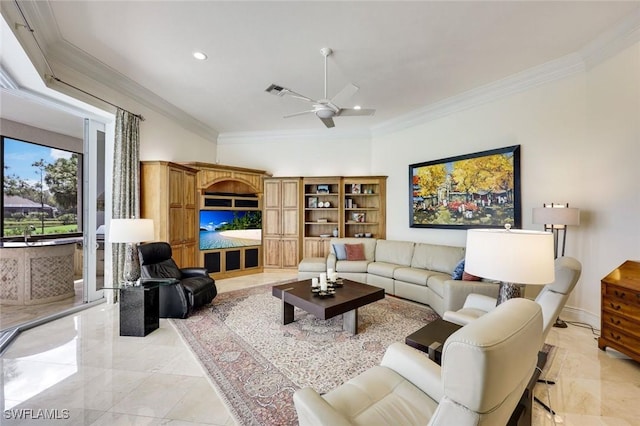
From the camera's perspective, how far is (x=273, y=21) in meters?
2.75

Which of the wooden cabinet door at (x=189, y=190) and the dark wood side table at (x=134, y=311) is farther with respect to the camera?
the wooden cabinet door at (x=189, y=190)

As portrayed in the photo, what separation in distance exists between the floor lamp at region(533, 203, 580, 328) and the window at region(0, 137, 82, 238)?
24.9 ft

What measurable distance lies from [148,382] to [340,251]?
12.1ft

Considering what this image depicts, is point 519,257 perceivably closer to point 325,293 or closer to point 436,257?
point 325,293

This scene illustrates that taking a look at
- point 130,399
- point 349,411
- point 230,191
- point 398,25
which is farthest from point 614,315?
point 230,191

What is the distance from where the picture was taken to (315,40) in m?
3.05

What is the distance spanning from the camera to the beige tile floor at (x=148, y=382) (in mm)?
1875

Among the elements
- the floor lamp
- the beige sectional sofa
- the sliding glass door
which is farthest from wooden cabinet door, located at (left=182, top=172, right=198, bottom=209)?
the floor lamp

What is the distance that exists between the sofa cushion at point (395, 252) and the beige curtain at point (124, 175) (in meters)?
4.27

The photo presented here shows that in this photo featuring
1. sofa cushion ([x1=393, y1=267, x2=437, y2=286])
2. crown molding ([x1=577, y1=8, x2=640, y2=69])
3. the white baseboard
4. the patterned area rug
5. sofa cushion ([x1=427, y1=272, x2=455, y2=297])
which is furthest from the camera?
sofa cushion ([x1=393, y1=267, x2=437, y2=286])

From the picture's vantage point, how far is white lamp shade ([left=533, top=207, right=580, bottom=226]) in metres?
3.08

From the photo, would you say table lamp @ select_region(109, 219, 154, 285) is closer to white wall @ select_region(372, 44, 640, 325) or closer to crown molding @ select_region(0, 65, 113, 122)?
crown molding @ select_region(0, 65, 113, 122)

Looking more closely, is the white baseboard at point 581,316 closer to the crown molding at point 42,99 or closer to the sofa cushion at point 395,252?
the sofa cushion at point 395,252

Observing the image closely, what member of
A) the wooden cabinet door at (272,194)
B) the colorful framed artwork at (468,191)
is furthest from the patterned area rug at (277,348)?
the wooden cabinet door at (272,194)
